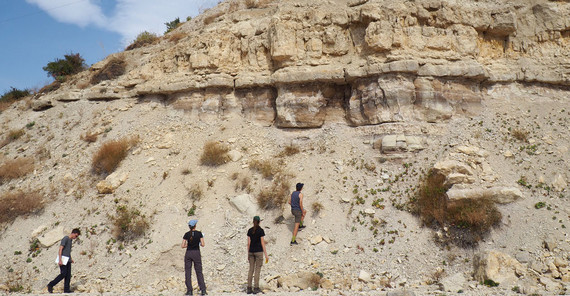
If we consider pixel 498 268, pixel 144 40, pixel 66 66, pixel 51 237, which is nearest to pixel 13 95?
pixel 66 66

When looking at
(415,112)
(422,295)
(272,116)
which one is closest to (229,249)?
(422,295)

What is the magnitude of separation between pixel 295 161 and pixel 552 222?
23.8ft

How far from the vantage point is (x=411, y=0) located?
12.9m

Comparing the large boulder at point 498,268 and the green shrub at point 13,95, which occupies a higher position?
the green shrub at point 13,95

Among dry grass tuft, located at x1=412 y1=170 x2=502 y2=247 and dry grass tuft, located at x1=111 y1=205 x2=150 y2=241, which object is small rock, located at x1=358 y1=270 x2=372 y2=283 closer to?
dry grass tuft, located at x1=412 y1=170 x2=502 y2=247

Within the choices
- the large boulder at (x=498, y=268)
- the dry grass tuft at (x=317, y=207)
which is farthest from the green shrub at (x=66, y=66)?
the large boulder at (x=498, y=268)

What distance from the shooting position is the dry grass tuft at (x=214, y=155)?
1195 centimetres

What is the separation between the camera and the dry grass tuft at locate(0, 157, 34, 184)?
518 inches

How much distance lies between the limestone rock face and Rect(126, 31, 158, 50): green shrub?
248 inches

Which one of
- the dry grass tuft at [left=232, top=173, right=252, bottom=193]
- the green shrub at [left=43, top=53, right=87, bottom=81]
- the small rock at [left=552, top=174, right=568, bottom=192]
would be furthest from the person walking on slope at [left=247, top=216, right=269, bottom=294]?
the green shrub at [left=43, top=53, right=87, bottom=81]

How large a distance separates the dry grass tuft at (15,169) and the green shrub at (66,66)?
888 cm

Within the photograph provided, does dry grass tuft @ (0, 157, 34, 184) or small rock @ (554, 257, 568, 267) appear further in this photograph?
dry grass tuft @ (0, 157, 34, 184)

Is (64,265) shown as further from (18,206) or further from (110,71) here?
(110,71)

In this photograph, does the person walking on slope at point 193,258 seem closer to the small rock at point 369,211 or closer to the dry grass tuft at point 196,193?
the dry grass tuft at point 196,193
